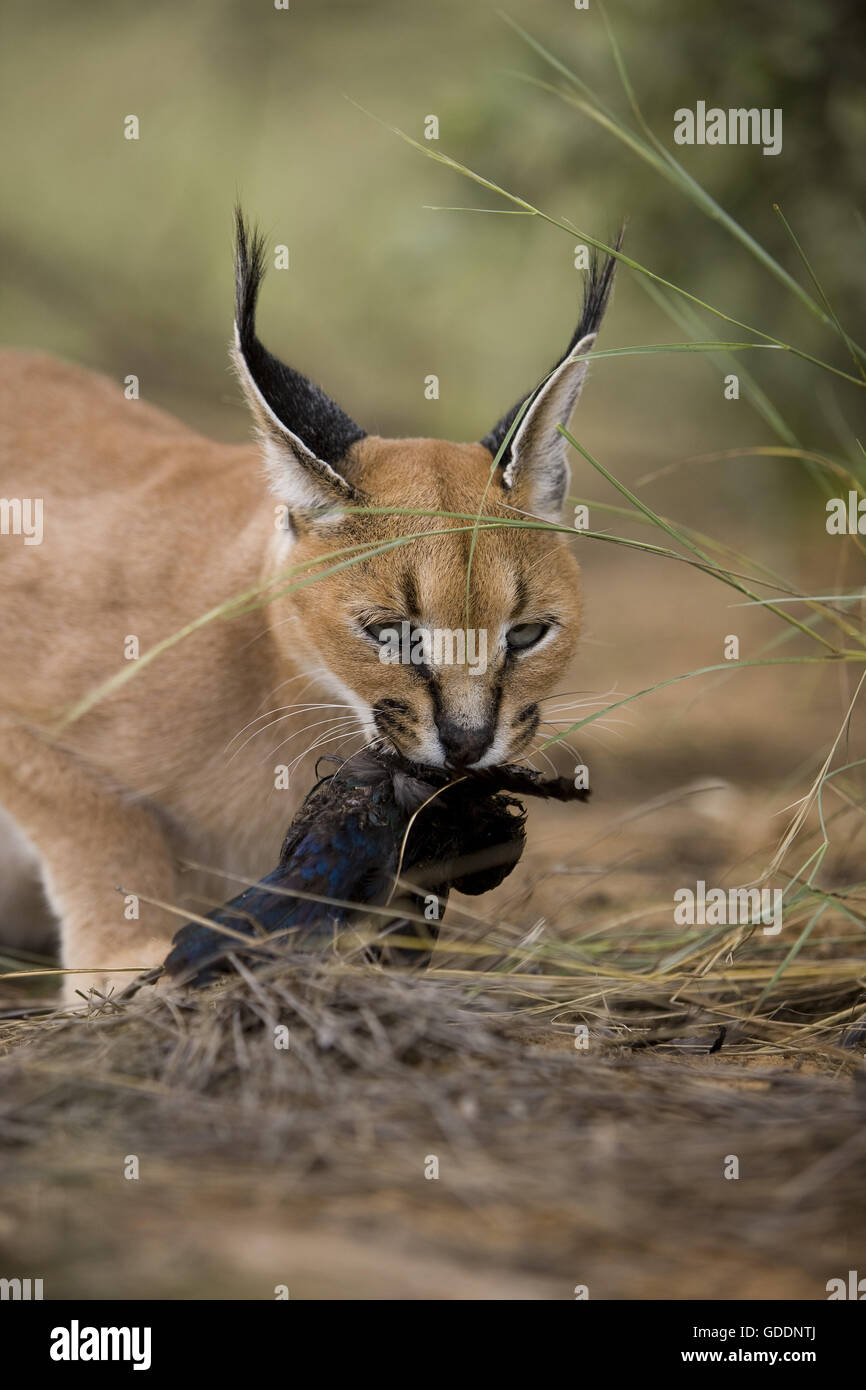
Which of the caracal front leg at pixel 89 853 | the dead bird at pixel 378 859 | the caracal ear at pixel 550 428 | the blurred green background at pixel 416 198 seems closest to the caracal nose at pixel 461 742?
the dead bird at pixel 378 859

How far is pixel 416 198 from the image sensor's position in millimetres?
5660

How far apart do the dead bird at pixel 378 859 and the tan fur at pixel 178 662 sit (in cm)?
34

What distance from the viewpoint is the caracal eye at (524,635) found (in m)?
2.98

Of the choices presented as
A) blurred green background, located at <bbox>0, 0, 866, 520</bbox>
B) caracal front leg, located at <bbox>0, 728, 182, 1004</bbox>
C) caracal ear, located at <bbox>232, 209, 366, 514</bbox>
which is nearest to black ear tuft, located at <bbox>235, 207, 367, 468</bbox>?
caracal ear, located at <bbox>232, 209, 366, 514</bbox>

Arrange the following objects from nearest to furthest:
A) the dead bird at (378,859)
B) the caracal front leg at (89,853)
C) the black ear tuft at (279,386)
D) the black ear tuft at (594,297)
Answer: the dead bird at (378,859), the black ear tuft at (279,386), the black ear tuft at (594,297), the caracal front leg at (89,853)

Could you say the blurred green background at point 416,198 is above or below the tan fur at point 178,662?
above

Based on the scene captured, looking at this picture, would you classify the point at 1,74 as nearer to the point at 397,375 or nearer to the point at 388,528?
the point at 397,375

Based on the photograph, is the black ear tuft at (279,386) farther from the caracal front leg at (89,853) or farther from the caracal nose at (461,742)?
the caracal front leg at (89,853)

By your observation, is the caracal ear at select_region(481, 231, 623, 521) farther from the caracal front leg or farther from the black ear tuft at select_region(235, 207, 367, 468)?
the caracal front leg

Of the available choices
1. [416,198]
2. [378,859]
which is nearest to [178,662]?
[378,859]

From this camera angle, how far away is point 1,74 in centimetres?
777

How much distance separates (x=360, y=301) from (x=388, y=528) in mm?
6357

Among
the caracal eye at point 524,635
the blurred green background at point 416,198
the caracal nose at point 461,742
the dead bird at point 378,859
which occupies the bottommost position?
the dead bird at point 378,859

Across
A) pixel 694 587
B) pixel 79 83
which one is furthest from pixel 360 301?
pixel 694 587
